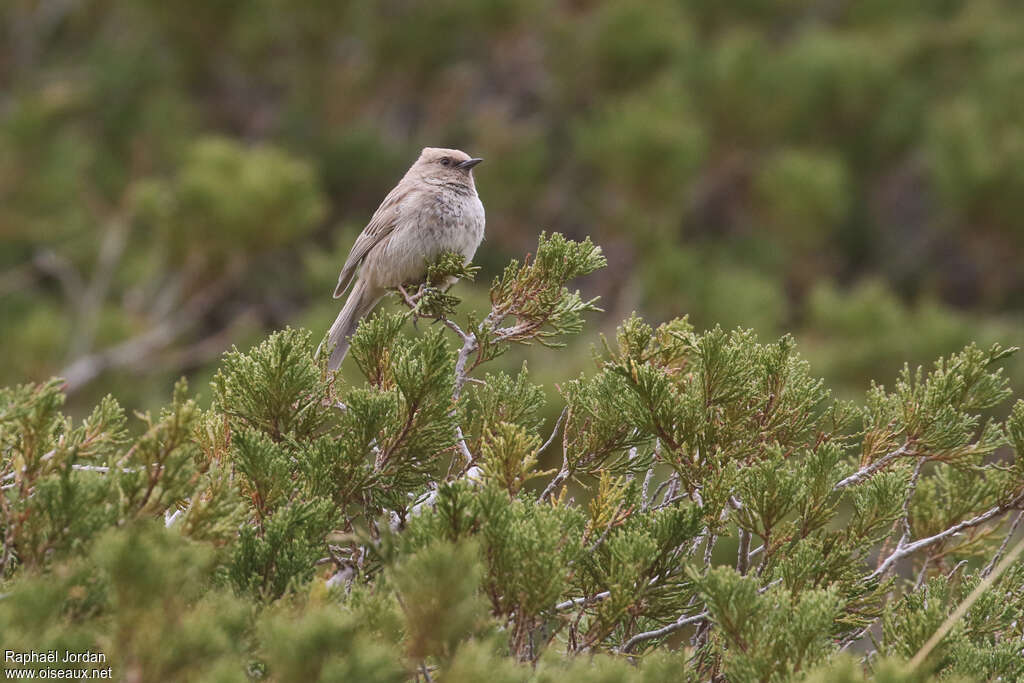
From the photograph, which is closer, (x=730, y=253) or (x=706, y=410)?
(x=706, y=410)

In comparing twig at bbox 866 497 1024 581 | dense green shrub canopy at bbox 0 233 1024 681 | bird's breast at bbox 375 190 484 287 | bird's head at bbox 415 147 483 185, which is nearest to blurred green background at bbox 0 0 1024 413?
bird's head at bbox 415 147 483 185

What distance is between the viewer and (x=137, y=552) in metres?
2.18

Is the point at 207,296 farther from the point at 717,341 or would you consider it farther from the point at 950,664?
the point at 950,664

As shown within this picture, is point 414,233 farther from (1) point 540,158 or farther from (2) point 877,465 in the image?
(1) point 540,158

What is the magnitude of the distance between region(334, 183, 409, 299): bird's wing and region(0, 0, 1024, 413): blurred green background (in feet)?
9.15

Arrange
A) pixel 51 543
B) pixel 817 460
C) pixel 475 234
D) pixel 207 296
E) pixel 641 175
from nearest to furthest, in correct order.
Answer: pixel 51 543, pixel 817 460, pixel 475 234, pixel 207 296, pixel 641 175

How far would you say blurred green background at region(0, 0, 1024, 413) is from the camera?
893cm

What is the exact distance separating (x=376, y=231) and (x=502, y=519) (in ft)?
9.03

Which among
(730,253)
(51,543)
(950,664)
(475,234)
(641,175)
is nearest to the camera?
(51,543)

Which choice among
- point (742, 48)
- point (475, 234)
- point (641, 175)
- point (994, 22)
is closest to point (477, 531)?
point (475, 234)

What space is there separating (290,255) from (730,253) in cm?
420

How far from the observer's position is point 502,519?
2.62 meters

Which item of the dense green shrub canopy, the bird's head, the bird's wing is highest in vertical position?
the bird's head

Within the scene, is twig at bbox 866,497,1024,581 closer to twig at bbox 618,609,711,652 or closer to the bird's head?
twig at bbox 618,609,711,652
